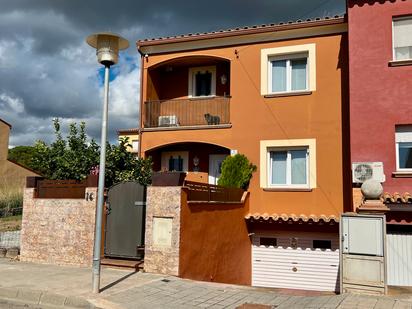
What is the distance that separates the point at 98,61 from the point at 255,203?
28.1ft

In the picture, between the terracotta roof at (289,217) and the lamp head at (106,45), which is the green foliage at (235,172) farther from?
the lamp head at (106,45)

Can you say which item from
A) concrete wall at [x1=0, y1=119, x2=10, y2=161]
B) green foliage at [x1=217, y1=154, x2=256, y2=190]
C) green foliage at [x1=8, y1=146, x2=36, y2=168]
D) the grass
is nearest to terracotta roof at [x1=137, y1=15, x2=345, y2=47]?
green foliage at [x1=217, y1=154, x2=256, y2=190]

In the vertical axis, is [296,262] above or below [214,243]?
below

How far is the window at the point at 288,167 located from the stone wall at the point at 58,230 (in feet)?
21.8

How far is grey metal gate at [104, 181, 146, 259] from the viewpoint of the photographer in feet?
36.7

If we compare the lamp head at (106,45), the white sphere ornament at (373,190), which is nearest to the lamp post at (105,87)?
the lamp head at (106,45)

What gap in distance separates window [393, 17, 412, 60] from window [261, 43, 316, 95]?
8.93ft

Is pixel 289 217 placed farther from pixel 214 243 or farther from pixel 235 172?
pixel 214 243

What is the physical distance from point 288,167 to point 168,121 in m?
4.94

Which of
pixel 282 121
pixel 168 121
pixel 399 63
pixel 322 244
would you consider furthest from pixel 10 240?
pixel 399 63

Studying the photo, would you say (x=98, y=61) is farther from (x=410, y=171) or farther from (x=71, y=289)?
(x=410, y=171)

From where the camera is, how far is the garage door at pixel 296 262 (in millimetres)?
14477

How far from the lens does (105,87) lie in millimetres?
8930

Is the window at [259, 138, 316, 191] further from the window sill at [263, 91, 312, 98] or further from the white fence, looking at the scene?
the white fence
